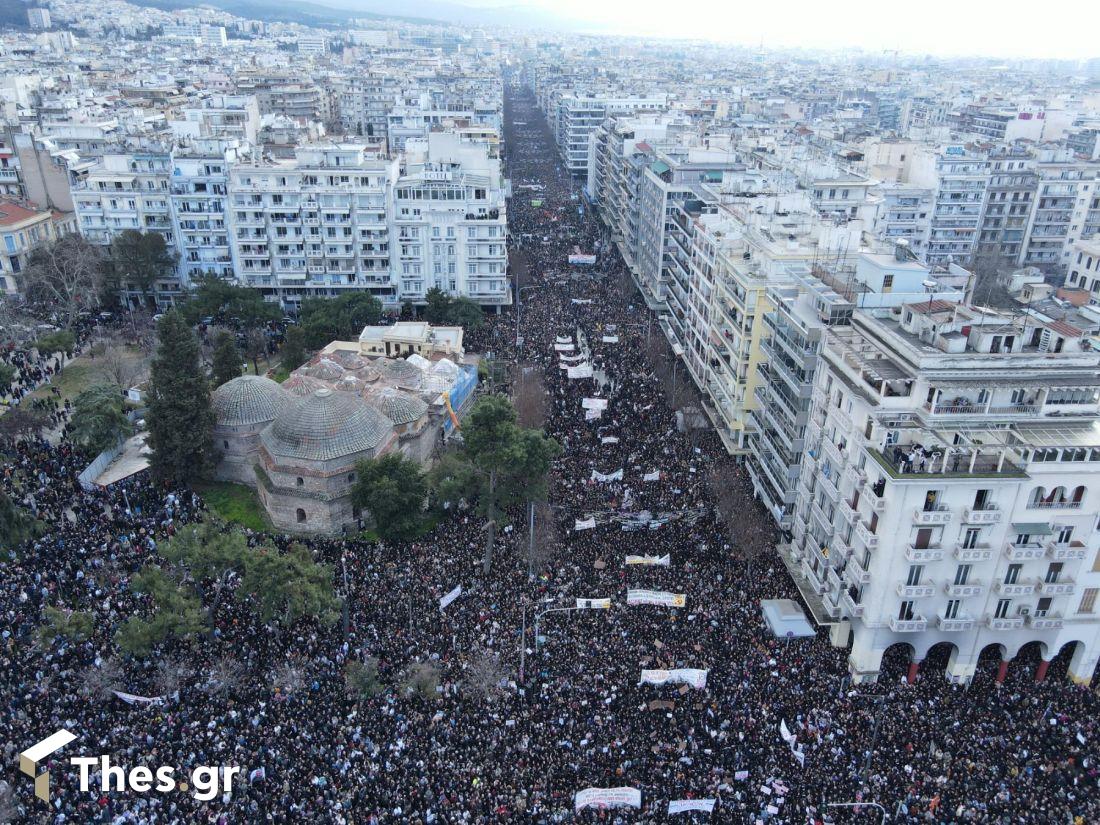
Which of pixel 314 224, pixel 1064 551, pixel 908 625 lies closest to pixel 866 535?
pixel 908 625

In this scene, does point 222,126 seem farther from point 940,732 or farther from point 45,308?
point 940,732

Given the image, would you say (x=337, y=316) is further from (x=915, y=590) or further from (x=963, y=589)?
(x=963, y=589)

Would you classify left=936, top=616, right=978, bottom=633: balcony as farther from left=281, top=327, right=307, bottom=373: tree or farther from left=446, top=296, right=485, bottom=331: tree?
left=281, top=327, right=307, bottom=373: tree

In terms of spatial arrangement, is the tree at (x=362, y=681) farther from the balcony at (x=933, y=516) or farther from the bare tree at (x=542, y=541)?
the balcony at (x=933, y=516)

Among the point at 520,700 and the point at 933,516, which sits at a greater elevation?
the point at 933,516

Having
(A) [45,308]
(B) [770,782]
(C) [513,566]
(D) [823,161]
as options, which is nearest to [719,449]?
(C) [513,566]

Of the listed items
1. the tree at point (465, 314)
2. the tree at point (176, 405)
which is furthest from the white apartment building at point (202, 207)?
the tree at point (176, 405)
